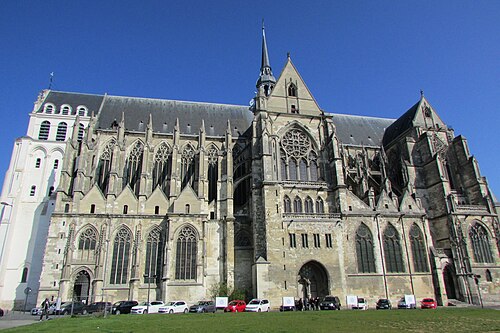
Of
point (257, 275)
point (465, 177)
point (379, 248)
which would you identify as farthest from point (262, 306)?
point (465, 177)

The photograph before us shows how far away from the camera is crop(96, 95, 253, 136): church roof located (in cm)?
4081

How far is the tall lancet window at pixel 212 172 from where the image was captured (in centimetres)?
→ 3688

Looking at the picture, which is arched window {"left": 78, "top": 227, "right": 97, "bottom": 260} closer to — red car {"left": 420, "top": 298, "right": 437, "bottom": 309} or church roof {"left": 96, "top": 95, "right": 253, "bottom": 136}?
church roof {"left": 96, "top": 95, "right": 253, "bottom": 136}

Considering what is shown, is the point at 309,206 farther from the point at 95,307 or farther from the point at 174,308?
the point at 95,307

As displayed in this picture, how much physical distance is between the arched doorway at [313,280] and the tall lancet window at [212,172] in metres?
11.5

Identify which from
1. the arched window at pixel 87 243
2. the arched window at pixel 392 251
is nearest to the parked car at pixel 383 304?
the arched window at pixel 392 251

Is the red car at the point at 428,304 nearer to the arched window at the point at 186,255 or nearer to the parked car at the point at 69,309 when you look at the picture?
the arched window at the point at 186,255

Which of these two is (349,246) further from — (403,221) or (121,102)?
(121,102)

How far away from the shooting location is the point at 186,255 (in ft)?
102

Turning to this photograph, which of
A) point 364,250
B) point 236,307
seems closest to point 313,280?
point 364,250

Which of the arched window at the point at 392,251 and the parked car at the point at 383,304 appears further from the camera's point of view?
the arched window at the point at 392,251

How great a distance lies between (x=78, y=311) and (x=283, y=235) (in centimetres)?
1663

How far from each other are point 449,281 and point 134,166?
1307 inches

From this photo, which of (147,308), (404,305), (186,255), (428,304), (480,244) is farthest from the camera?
(480,244)
